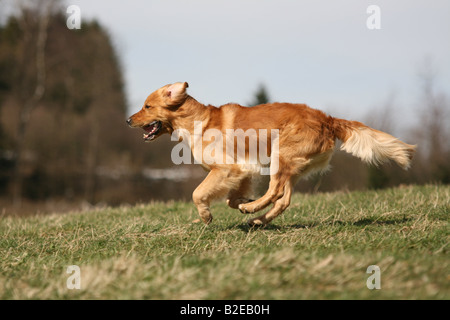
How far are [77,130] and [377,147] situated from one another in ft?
81.9

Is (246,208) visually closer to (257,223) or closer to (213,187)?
(257,223)

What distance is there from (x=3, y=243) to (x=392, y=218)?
4.61 m

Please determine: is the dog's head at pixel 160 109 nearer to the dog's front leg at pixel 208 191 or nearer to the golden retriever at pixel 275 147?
the golden retriever at pixel 275 147

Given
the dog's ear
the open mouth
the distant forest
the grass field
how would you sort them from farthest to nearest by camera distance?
the distant forest → the open mouth → the dog's ear → the grass field

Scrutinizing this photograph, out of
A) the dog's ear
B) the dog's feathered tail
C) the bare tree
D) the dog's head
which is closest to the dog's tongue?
the dog's head

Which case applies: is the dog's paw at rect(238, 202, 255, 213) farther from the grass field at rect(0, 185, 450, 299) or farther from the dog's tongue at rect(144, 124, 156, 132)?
the dog's tongue at rect(144, 124, 156, 132)

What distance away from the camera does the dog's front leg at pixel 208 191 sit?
5105 mm

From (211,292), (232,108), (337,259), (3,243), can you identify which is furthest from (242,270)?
(3,243)

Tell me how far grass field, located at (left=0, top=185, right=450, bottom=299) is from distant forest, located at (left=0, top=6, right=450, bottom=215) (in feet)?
57.2

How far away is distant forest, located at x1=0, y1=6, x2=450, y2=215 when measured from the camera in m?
23.2

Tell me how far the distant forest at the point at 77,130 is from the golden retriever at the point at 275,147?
17788 mm

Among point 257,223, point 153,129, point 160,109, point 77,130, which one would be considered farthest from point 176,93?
point 77,130

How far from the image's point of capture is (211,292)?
2.95 m

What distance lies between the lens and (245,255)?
12.0ft
